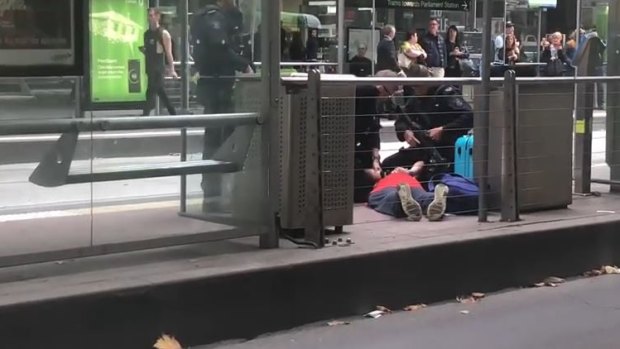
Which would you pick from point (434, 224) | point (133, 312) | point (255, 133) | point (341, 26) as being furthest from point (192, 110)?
point (341, 26)

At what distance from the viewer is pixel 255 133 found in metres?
5.59

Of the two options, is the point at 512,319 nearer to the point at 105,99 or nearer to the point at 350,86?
the point at 350,86

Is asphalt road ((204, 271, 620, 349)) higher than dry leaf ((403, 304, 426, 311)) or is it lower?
lower

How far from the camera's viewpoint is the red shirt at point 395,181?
→ 725 cm

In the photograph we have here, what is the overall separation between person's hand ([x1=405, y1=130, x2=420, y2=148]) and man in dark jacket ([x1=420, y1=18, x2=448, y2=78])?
33.4 ft

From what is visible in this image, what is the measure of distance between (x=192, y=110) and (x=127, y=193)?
0.67 metres

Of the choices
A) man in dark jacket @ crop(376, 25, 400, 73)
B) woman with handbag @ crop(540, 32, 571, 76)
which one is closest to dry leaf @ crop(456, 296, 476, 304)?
man in dark jacket @ crop(376, 25, 400, 73)

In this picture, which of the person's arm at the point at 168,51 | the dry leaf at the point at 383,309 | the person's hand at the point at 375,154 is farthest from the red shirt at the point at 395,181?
the person's arm at the point at 168,51

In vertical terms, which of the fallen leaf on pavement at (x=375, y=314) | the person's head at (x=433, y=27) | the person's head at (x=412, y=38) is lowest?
the fallen leaf on pavement at (x=375, y=314)

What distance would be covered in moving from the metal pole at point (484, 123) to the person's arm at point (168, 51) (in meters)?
2.41

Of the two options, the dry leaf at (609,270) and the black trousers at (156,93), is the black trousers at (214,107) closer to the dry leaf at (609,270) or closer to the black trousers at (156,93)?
the black trousers at (156,93)

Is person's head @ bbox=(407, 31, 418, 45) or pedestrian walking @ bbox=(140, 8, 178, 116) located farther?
person's head @ bbox=(407, 31, 418, 45)

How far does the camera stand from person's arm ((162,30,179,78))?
5473 millimetres

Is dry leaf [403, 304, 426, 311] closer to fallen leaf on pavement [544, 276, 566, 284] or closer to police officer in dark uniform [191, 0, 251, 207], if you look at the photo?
fallen leaf on pavement [544, 276, 566, 284]
